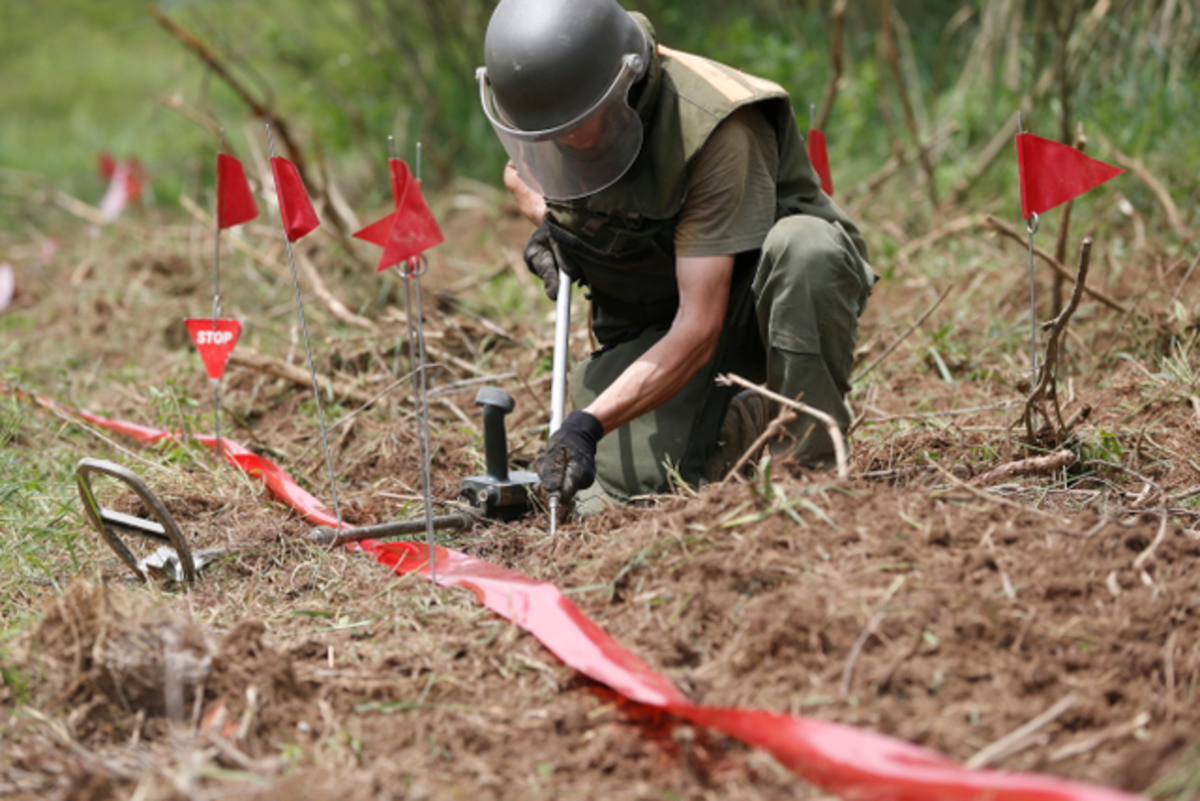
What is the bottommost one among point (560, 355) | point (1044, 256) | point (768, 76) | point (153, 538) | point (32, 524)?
point (32, 524)

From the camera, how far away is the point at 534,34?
260 cm

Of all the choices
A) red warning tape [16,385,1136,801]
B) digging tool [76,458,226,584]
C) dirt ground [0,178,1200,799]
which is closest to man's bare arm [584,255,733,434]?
dirt ground [0,178,1200,799]

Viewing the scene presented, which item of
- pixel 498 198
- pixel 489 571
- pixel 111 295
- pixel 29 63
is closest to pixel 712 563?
pixel 489 571

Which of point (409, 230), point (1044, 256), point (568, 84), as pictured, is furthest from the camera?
point (1044, 256)

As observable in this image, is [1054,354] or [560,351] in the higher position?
[1054,354]

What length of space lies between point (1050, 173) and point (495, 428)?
156cm

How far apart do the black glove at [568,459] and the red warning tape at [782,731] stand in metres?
0.26

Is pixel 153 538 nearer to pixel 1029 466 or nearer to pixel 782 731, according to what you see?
pixel 782 731

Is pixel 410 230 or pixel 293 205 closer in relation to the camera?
pixel 410 230

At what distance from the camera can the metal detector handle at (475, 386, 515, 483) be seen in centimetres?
286

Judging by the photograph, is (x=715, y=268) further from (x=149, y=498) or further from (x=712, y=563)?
(x=149, y=498)

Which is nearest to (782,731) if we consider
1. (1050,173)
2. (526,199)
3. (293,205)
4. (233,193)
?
(1050,173)

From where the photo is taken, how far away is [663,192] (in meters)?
2.85

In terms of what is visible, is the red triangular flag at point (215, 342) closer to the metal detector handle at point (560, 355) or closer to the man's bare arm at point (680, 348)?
the metal detector handle at point (560, 355)
